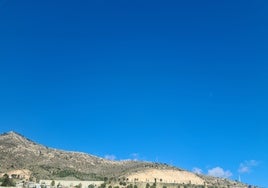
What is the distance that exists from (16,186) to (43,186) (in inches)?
432

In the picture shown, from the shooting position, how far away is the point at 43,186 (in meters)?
196

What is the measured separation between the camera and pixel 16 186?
622 ft

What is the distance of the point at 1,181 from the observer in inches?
7785

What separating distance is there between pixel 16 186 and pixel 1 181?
11.2m

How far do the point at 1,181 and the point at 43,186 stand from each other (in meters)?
16.4
